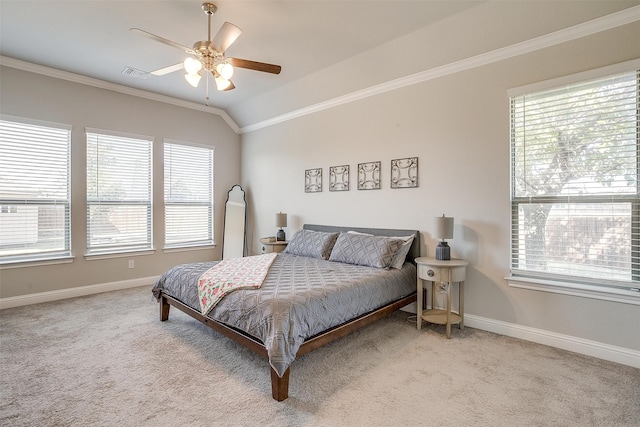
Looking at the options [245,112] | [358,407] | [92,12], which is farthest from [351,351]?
[245,112]

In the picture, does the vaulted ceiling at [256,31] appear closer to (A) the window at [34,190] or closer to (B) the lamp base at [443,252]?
(A) the window at [34,190]

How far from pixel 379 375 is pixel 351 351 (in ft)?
1.39

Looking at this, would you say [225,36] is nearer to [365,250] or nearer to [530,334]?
[365,250]

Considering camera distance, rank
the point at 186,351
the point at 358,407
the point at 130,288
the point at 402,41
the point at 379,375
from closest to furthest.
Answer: the point at 358,407
the point at 379,375
the point at 186,351
the point at 402,41
the point at 130,288

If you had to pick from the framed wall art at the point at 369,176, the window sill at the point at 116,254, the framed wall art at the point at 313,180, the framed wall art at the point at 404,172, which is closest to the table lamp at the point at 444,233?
the framed wall art at the point at 404,172

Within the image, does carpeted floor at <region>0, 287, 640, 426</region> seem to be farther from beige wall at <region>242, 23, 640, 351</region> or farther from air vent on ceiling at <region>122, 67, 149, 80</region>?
air vent on ceiling at <region>122, 67, 149, 80</region>

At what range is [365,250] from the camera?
3541mm

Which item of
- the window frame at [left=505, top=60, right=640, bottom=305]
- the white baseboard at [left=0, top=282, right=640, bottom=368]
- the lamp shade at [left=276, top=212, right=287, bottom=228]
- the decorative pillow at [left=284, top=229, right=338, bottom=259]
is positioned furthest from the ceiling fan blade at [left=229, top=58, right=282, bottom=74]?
the white baseboard at [left=0, top=282, right=640, bottom=368]

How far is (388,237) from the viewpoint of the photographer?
3.69 m

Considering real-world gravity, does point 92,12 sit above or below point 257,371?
above

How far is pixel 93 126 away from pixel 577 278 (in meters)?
6.02

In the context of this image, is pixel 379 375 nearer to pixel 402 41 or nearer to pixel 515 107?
pixel 515 107

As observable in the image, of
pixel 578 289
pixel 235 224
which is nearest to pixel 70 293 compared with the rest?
pixel 235 224

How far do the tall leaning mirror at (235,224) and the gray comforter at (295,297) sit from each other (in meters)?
2.44
